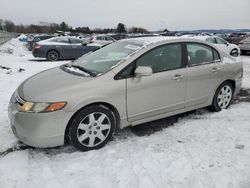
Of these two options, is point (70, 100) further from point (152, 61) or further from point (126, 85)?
point (152, 61)

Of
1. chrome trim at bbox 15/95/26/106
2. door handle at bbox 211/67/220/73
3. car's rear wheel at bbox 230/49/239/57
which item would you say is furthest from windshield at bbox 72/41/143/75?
car's rear wheel at bbox 230/49/239/57

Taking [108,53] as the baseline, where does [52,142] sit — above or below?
below

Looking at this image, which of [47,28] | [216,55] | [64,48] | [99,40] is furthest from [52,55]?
[47,28]

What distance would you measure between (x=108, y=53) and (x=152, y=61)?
0.83m

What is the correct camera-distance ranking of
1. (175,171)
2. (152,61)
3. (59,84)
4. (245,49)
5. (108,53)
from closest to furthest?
(175,171) < (59,84) < (152,61) < (108,53) < (245,49)

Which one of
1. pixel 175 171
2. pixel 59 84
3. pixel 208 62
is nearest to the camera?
pixel 175 171

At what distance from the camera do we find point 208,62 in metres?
5.16

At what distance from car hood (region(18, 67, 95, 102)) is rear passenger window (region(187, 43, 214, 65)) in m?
1.92

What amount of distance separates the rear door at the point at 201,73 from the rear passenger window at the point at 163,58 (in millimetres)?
240

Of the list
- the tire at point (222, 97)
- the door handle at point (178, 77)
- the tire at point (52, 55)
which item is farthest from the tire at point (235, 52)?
the door handle at point (178, 77)

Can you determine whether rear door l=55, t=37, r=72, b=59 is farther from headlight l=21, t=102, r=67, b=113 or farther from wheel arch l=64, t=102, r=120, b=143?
headlight l=21, t=102, r=67, b=113

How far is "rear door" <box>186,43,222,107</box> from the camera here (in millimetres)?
4844

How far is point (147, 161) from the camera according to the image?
3607 millimetres

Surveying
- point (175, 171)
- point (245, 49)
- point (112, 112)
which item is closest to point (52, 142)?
point (112, 112)
